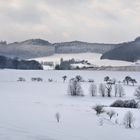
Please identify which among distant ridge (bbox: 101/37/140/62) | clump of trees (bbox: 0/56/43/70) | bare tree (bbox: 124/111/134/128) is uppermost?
distant ridge (bbox: 101/37/140/62)

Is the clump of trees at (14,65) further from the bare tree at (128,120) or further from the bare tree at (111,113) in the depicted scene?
the bare tree at (128,120)

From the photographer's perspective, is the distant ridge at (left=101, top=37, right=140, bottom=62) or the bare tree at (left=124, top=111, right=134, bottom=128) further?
the distant ridge at (left=101, top=37, right=140, bottom=62)

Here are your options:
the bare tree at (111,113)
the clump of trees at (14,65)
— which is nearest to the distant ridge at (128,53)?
the clump of trees at (14,65)

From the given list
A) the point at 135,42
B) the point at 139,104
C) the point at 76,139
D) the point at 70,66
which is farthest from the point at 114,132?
the point at 135,42

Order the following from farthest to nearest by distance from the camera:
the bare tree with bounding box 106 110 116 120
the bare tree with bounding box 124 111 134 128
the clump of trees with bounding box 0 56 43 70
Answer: the clump of trees with bounding box 0 56 43 70
the bare tree with bounding box 106 110 116 120
the bare tree with bounding box 124 111 134 128

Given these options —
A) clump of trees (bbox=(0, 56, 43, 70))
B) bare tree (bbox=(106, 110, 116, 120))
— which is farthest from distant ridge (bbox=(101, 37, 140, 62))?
bare tree (bbox=(106, 110, 116, 120))

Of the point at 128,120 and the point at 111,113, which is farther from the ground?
the point at 111,113

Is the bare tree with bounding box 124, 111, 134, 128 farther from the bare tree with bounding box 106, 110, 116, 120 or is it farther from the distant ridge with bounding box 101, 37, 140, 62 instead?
the distant ridge with bounding box 101, 37, 140, 62

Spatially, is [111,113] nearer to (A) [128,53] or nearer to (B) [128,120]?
(B) [128,120]

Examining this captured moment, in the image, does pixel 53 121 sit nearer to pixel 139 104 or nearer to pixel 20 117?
pixel 20 117

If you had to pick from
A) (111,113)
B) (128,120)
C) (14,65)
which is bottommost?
(128,120)

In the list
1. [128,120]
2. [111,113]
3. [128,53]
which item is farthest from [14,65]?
[128,120]

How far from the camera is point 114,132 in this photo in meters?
25.9

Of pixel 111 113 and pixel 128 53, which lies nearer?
pixel 111 113
